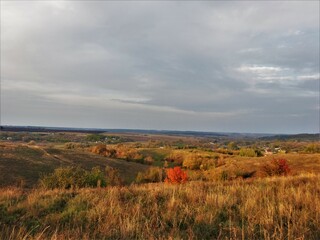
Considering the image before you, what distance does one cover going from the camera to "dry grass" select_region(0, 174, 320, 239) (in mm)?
6371

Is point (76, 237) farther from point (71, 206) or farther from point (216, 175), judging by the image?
point (216, 175)

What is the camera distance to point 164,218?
7.61 m

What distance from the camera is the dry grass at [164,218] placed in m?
6.37

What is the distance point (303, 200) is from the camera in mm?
9266

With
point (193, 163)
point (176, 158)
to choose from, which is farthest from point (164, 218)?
point (176, 158)

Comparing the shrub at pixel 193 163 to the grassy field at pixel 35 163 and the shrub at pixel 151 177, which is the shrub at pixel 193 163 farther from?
the shrub at pixel 151 177

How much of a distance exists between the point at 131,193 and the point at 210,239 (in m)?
5.30

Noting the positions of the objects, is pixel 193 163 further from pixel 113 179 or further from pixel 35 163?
pixel 35 163

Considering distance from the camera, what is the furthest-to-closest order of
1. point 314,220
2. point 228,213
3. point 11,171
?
point 11,171 < point 228,213 < point 314,220

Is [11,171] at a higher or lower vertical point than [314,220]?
lower

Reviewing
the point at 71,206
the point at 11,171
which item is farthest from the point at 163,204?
the point at 11,171

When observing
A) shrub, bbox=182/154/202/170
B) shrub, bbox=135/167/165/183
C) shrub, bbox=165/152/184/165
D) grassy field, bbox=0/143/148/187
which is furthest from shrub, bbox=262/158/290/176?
shrub, bbox=165/152/184/165

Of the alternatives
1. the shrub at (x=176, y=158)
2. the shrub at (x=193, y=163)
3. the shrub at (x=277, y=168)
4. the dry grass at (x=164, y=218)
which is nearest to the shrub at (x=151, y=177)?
the shrub at (x=277, y=168)

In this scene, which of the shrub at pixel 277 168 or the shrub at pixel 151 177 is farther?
the shrub at pixel 151 177
